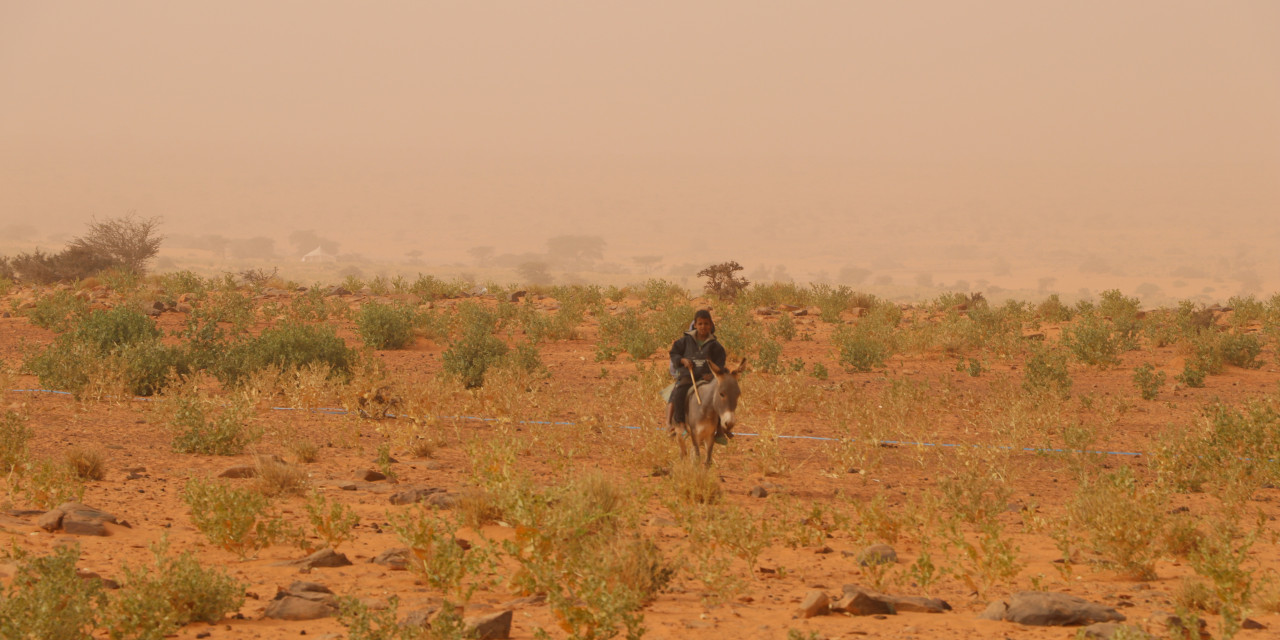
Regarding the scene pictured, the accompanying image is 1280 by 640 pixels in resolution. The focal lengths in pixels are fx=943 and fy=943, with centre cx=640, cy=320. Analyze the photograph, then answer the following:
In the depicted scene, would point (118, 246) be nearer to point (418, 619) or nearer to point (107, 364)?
point (107, 364)

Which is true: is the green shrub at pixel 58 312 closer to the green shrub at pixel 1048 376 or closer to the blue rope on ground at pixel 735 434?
the blue rope on ground at pixel 735 434

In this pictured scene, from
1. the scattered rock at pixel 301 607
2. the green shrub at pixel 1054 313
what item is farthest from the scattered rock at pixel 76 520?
the green shrub at pixel 1054 313

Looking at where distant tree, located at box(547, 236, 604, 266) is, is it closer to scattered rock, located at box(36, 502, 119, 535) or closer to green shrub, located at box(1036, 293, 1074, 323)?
green shrub, located at box(1036, 293, 1074, 323)

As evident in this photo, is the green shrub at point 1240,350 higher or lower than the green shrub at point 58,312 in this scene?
higher

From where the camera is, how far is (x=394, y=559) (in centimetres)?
625

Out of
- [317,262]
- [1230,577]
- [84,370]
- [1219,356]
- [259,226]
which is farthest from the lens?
[259,226]

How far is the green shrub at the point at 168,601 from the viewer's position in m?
4.56

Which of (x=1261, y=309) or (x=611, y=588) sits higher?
(x=1261, y=309)

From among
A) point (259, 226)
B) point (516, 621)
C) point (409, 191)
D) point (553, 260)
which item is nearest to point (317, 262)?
point (553, 260)

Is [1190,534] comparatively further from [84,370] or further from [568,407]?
[84,370]

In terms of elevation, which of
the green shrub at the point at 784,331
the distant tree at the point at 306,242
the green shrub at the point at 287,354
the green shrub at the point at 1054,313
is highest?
the distant tree at the point at 306,242

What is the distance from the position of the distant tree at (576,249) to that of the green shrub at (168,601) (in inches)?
3806

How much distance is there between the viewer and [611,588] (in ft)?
17.5

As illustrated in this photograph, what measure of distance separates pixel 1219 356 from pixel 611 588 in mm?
16311
